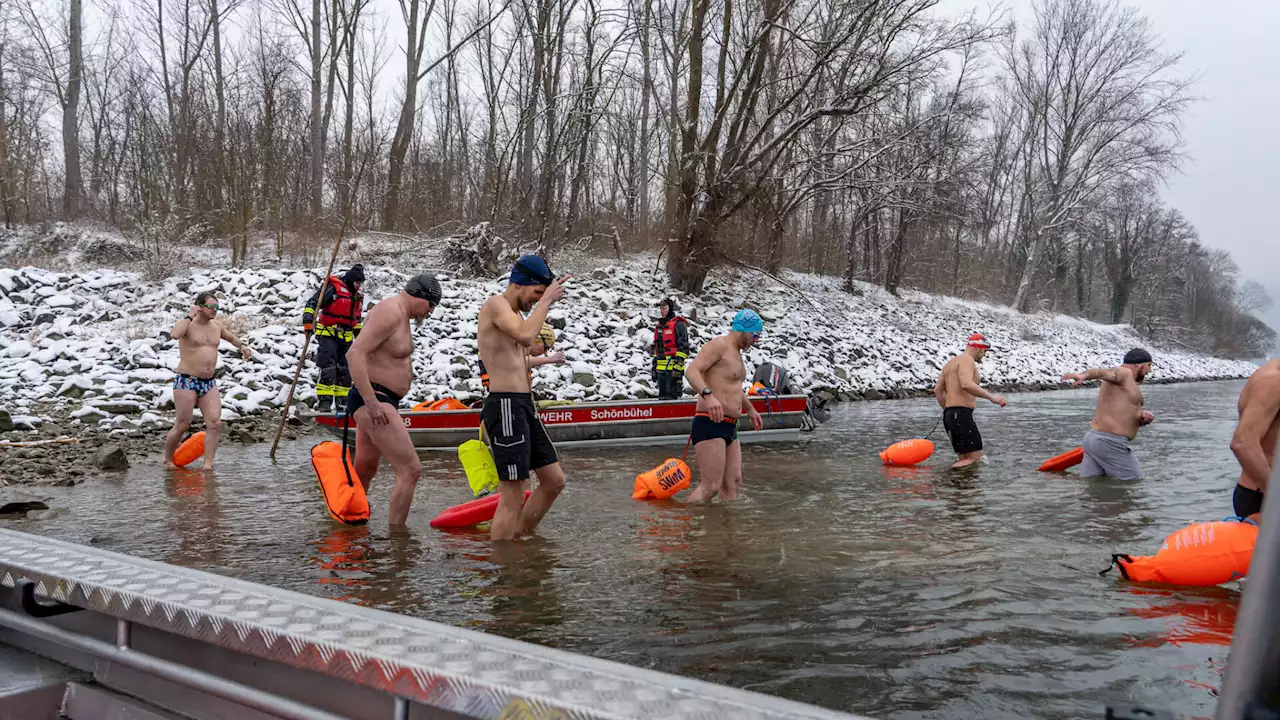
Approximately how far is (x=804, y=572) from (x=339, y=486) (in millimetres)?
3464

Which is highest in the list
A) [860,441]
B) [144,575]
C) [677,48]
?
[677,48]

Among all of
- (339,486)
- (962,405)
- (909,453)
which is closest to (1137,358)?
(962,405)

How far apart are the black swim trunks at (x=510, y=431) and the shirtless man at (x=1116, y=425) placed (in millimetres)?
5768

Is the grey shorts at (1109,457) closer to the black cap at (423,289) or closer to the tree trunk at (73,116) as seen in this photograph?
the black cap at (423,289)

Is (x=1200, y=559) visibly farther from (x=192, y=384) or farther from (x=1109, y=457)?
(x=192, y=384)

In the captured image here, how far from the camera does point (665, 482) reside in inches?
309

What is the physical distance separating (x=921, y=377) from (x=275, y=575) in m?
20.0

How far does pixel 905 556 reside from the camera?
565 cm

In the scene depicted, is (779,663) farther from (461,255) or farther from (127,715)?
(461,255)

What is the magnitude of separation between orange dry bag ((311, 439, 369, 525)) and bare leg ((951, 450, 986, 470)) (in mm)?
7073

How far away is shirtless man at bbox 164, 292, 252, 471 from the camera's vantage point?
885 cm

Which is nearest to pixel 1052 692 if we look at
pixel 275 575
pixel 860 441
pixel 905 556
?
pixel 905 556

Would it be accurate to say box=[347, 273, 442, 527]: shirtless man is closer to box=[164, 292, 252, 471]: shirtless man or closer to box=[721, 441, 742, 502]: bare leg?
box=[721, 441, 742, 502]: bare leg

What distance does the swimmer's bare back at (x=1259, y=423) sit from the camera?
4.85 metres
